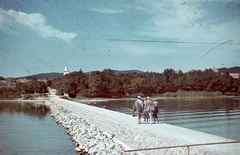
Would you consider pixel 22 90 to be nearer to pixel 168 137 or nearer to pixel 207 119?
pixel 207 119

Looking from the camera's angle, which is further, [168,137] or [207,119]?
[207,119]

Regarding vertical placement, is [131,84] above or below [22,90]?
above

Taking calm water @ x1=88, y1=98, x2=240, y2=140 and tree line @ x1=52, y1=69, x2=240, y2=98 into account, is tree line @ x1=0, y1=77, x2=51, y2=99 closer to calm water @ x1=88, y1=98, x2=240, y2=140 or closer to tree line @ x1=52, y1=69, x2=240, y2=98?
tree line @ x1=52, y1=69, x2=240, y2=98

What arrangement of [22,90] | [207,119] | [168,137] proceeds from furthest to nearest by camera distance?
[22,90] < [207,119] < [168,137]

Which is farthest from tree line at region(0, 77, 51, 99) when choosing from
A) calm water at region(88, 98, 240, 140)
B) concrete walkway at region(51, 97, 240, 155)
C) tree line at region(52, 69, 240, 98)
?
concrete walkway at region(51, 97, 240, 155)

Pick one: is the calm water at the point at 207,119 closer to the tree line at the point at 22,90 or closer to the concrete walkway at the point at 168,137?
the concrete walkway at the point at 168,137

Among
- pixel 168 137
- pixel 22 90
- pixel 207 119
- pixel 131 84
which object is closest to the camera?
pixel 168 137

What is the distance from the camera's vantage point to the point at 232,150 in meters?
7.26

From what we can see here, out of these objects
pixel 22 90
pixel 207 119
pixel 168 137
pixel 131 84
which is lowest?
pixel 207 119

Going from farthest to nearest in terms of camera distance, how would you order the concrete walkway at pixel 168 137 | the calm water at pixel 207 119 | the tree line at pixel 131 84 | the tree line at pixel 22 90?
the tree line at pixel 131 84
the tree line at pixel 22 90
the calm water at pixel 207 119
the concrete walkway at pixel 168 137

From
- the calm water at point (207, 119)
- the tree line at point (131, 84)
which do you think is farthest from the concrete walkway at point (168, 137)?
the tree line at point (131, 84)

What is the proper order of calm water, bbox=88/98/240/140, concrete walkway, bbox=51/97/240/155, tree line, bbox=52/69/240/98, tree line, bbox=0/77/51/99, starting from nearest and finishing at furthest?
concrete walkway, bbox=51/97/240/155 → calm water, bbox=88/98/240/140 → tree line, bbox=0/77/51/99 → tree line, bbox=52/69/240/98

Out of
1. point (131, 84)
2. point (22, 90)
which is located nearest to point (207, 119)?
point (131, 84)

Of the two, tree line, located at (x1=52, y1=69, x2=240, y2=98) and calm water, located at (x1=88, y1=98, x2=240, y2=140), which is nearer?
calm water, located at (x1=88, y1=98, x2=240, y2=140)
